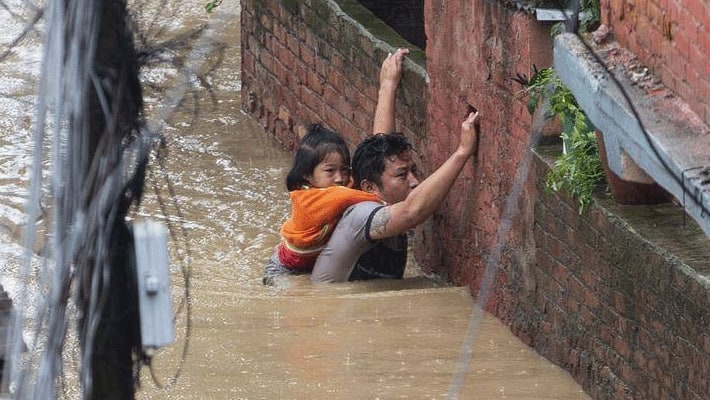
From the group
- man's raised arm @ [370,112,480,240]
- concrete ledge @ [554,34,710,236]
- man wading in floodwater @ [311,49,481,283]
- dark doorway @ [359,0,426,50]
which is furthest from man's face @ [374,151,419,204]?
dark doorway @ [359,0,426,50]

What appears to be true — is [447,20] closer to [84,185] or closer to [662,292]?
[662,292]

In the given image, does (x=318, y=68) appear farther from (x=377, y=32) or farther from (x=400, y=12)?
(x=400, y=12)

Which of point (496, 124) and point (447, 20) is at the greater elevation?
point (447, 20)

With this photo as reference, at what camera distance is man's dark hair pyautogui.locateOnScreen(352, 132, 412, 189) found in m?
7.42

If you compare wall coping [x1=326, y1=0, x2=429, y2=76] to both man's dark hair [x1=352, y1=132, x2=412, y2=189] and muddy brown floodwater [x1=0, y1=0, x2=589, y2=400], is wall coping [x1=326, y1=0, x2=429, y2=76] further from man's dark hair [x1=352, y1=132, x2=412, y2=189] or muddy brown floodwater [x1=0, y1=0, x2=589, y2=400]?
muddy brown floodwater [x1=0, y1=0, x2=589, y2=400]

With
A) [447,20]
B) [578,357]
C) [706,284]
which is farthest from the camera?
[447,20]

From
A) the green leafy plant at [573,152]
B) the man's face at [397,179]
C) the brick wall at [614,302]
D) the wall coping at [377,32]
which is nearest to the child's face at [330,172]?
the man's face at [397,179]

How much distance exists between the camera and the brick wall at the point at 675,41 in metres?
4.41

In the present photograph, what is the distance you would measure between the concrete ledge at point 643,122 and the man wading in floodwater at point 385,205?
1902mm

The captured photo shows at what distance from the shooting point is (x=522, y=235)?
6633mm

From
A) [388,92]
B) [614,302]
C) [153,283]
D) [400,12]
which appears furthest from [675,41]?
[400,12]

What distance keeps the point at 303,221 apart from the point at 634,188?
219 cm

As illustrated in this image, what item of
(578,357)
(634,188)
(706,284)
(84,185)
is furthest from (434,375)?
(84,185)

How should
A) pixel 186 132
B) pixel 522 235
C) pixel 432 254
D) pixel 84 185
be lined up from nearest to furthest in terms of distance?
1. pixel 84 185
2. pixel 522 235
3. pixel 432 254
4. pixel 186 132
